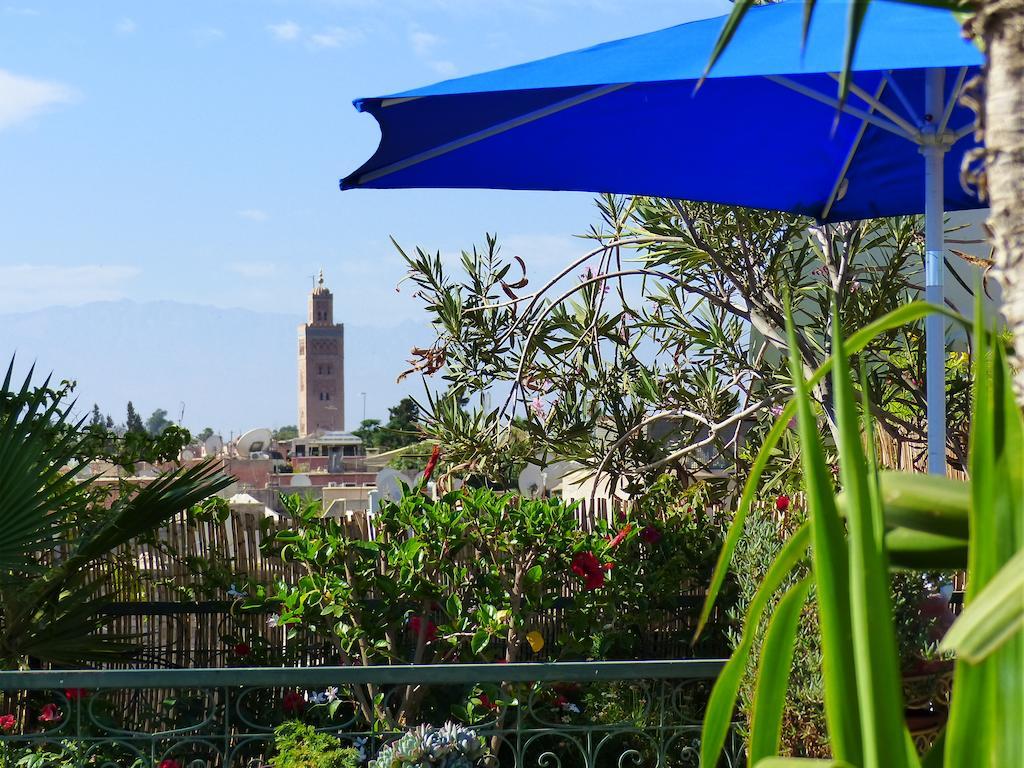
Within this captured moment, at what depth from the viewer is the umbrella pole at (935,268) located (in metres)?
3.35

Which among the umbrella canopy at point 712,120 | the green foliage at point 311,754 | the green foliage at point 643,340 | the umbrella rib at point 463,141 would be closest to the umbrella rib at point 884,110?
the umbrella canopy at point 712,120

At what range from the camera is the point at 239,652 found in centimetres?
441

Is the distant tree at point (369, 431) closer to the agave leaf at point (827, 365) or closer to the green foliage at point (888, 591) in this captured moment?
the agave leaf at point (827, 365)

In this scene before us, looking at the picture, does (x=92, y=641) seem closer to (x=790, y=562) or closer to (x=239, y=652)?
(x=239, y=652)

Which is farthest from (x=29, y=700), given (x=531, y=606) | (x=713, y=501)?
(x=713, y=501)

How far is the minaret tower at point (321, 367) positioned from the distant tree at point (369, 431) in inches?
1579

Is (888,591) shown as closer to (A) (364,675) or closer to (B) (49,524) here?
(A) (364,675)

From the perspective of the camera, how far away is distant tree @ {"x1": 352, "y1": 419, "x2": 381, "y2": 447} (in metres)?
90.6

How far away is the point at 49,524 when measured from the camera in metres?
3.70

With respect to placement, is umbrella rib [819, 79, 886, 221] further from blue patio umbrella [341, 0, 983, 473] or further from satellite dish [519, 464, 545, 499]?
satellite dish [519, 464, 545, 499]

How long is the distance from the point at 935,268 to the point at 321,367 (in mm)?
146243

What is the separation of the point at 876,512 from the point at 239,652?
143 inches

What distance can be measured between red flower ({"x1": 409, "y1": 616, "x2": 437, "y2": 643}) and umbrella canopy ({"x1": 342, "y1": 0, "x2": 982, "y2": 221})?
1644 millimetres

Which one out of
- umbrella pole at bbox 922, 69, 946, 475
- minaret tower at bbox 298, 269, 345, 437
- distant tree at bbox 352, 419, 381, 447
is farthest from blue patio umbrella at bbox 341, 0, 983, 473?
minaret tower at bbox 298, 269, 345, 437
